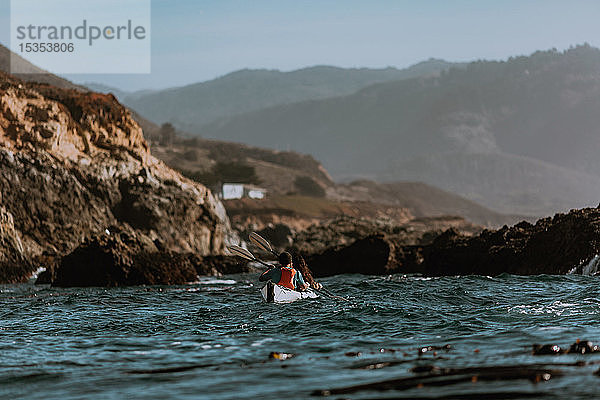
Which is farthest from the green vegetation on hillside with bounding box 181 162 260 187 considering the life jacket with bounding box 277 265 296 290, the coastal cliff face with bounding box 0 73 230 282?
the life jacket with bounding box 277 265 296 290

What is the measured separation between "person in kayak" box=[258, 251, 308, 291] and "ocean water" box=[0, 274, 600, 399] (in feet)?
3.34

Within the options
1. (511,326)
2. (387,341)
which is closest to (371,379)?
(387,341)

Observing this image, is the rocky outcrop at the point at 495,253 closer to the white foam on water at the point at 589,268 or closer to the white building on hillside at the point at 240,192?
the white foam on water at the point at 589,268

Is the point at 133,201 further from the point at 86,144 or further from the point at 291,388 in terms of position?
the point at 291,388

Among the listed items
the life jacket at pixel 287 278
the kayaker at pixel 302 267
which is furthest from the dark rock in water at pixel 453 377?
the kayaker at pixel 302 267

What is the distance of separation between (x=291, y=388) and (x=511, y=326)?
805 centimetres

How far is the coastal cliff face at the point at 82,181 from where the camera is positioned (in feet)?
178

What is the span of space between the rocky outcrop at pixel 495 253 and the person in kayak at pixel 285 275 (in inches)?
515

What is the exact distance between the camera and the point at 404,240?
82062 mm

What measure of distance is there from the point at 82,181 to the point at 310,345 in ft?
157

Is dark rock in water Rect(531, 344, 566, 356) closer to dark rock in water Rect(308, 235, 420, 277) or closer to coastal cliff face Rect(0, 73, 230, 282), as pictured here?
dark rock in water Rect(308, 235, 420, 277)

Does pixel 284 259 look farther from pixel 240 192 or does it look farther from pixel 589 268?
pixel 240 192

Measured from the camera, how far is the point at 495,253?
37.2m

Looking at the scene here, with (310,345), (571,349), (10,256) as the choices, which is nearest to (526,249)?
(310,345)
